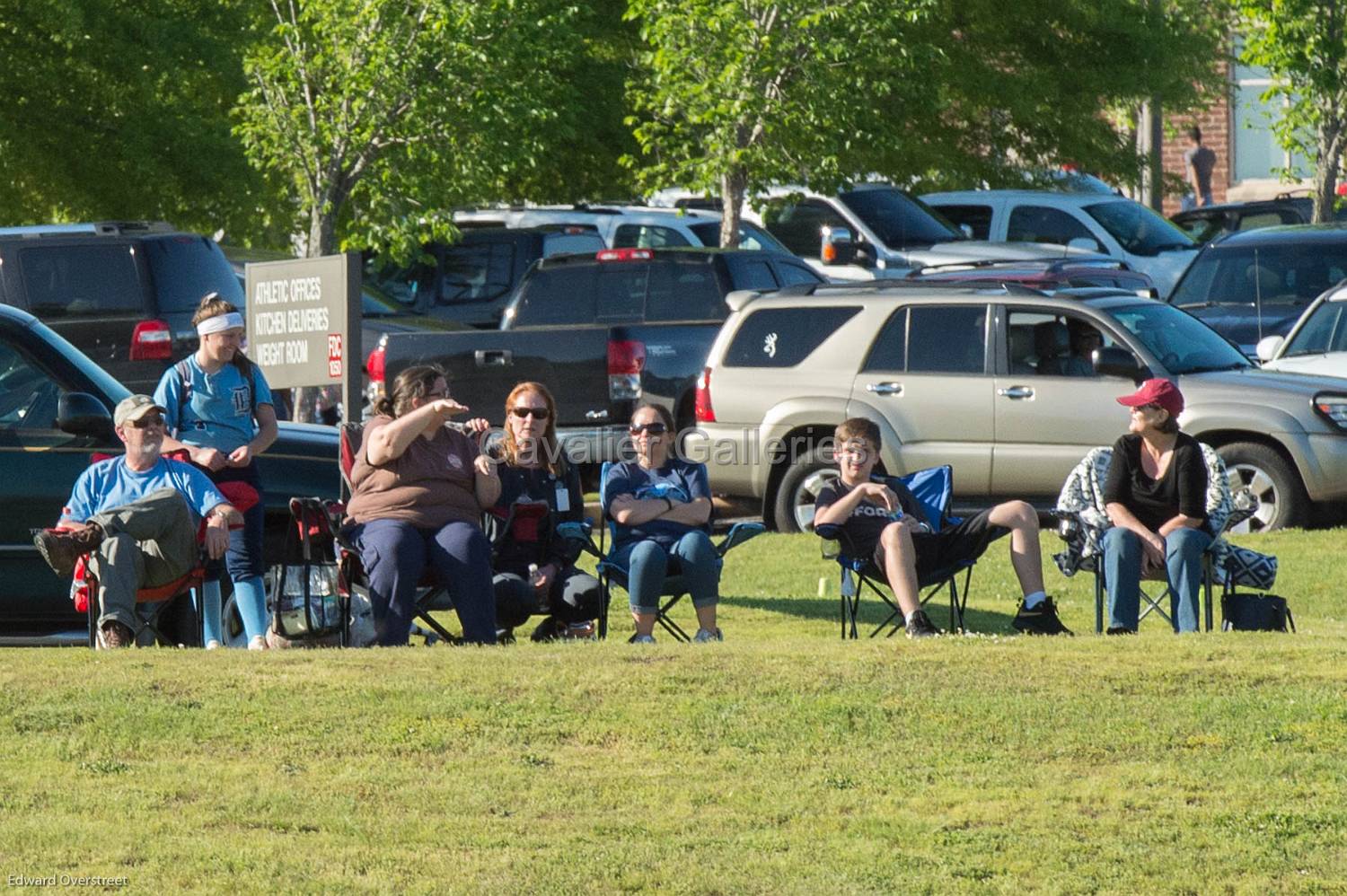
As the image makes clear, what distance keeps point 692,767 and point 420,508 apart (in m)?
2.87

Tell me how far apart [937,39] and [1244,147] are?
58.6 feet

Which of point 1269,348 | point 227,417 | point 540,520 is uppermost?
point 1269,348

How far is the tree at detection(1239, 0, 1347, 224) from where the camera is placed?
21.0 metres

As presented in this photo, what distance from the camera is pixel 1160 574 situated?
9.73m

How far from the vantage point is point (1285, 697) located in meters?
7.35

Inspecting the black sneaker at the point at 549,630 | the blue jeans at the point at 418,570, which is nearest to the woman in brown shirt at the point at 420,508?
the blue jeans at the point at 418,570

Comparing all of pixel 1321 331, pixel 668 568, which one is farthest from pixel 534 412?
pixel 1321 331

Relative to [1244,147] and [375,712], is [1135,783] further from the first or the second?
[1244,147]

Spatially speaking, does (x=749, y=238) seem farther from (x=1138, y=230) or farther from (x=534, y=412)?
(x=534, y=412)

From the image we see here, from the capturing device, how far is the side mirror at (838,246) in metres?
22.3

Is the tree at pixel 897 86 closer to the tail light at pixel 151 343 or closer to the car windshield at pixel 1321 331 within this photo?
the car windshield at pixel 1321 331

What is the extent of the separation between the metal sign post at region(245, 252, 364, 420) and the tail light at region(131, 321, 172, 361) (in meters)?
4.24

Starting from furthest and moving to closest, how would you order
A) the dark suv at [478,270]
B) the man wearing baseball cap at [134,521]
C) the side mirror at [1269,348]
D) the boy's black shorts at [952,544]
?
1. the dark suv at [478,270]
2. the side mirror at [1269,348]
3. the boy's black shorts at [952,544]
4. the man wearing baseball cap at [134,521]

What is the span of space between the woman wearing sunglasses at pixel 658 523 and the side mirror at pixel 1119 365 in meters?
4.25
